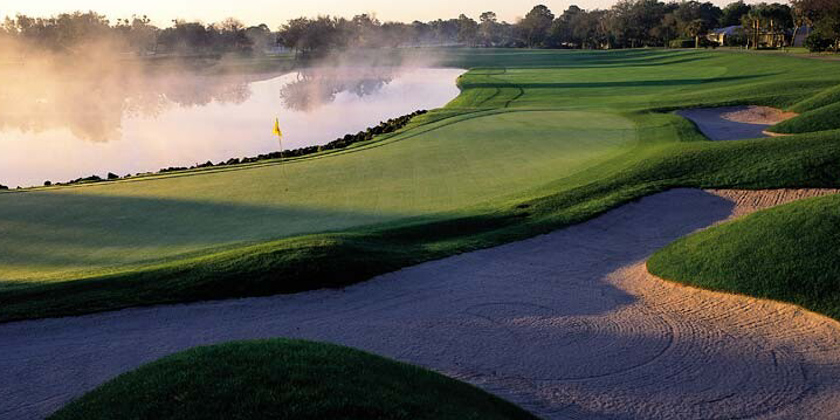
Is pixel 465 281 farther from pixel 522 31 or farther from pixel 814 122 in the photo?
pixel 522 31

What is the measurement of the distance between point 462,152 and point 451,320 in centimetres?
1333

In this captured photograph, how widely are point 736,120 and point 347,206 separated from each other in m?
19.9

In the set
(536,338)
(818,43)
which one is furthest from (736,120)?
(818,43)

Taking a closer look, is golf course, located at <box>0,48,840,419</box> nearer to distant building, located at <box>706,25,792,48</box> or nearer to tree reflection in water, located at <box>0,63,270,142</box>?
tree reflection in water, located at <box>0,63,270,142</box>

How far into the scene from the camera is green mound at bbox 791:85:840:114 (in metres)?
27.0

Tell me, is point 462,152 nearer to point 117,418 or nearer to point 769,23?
point 117,418

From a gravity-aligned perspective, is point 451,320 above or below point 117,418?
below

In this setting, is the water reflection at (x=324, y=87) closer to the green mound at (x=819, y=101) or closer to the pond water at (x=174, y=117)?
the pond water at (x=174, y=117)

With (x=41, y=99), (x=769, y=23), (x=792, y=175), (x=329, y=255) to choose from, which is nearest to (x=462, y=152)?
(x=792, y=175)

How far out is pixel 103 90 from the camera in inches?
2822

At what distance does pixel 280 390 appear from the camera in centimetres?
588

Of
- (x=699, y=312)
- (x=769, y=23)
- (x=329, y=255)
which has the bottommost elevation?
(x=699, y=312)

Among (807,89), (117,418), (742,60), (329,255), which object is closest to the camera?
(117,418)

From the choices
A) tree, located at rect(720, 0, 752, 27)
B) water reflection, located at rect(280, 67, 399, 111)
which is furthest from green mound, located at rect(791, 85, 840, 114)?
tree, located at rect(720, 0, 752, 27)
